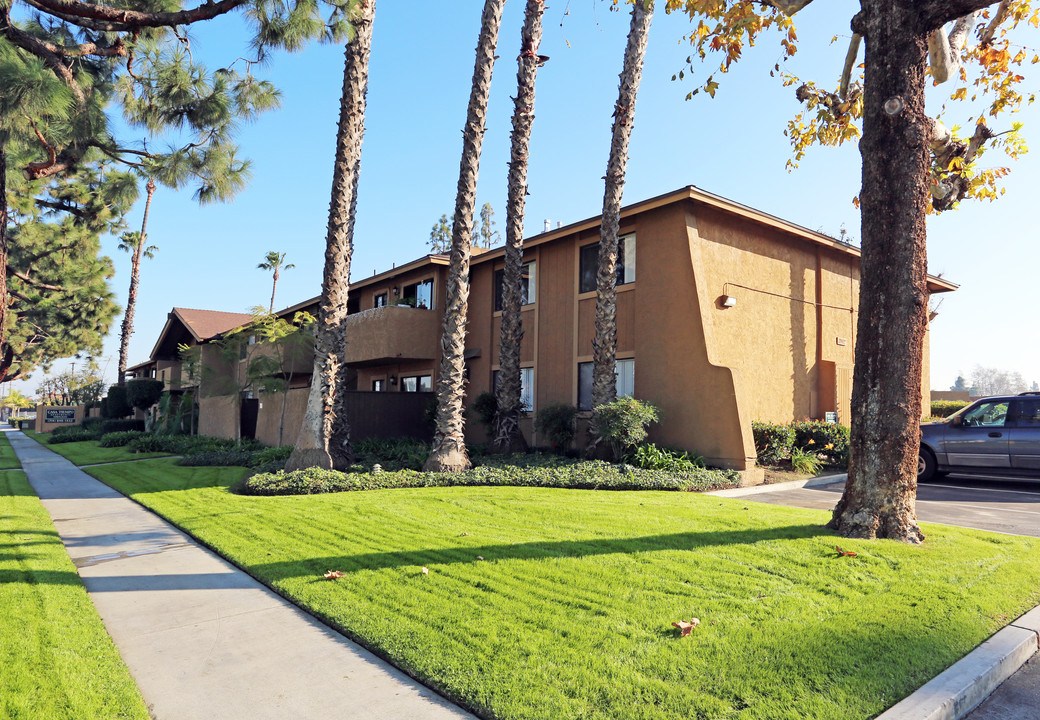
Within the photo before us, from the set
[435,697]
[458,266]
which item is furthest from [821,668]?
[458,266]

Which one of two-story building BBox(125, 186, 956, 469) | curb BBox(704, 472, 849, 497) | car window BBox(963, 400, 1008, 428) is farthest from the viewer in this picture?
two-story building BBox(125, 186, 956, 469)

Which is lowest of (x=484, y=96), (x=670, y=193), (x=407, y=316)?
(x=407, y=316)

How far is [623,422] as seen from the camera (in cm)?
1419

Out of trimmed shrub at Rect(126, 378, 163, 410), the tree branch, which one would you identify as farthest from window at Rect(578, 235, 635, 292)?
trimmed shrub at Rect(126, 378, 163, 410)

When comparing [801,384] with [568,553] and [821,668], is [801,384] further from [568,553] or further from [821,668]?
[821,668]

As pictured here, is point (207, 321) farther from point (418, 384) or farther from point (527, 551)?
point (527, 551)

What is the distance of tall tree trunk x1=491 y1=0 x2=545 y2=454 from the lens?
16.4 meters

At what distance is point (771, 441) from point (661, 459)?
2.90 metres

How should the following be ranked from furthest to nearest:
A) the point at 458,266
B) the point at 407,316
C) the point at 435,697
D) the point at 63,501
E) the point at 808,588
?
the point at 407,316 → the point at 458,266 → the point at 63,501 → the point at 808,588 → the point at 435,697

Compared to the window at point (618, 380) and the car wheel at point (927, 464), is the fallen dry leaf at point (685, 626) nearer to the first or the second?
the window at point (618, 380)

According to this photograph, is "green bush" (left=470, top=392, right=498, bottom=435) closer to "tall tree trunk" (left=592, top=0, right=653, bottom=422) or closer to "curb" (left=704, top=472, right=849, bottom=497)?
"tall tree trunk" (left=592, top=0, right=653, bottom=422)

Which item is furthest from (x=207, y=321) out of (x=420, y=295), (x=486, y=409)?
(x=486, y=409)

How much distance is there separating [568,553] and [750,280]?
1171 centimetres

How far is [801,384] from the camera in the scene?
691 inches
